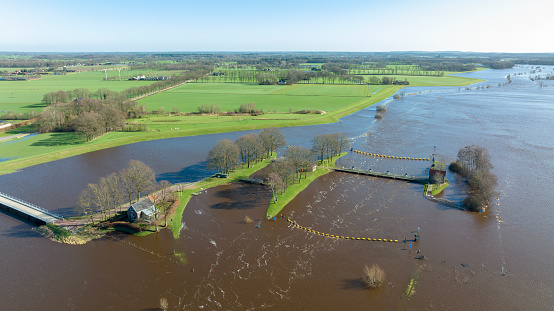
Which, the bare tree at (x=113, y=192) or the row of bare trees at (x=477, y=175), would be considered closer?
the bare tree at (x=113, y=192)

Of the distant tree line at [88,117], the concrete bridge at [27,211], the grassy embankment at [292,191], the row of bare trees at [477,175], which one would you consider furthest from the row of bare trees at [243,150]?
the distant tree line at [88,117]

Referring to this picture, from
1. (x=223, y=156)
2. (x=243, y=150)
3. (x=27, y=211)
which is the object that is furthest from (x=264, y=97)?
(x=27, y=211)

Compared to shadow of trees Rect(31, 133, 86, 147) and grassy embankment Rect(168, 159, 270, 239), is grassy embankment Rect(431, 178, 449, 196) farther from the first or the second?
shadow of trees Rect(31, 133, 86, 147)

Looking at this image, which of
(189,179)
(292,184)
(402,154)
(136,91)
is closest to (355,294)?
(292,184)

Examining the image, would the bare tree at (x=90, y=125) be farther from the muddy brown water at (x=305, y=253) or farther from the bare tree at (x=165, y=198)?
the bare tree at (x=165, y=198)

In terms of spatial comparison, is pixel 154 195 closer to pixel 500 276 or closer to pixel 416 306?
pixel 416 306

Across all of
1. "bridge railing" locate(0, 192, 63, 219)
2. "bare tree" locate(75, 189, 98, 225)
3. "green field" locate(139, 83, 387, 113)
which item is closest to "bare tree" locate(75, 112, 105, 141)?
"bridge railing" locate(0, 192, 63, 219)
